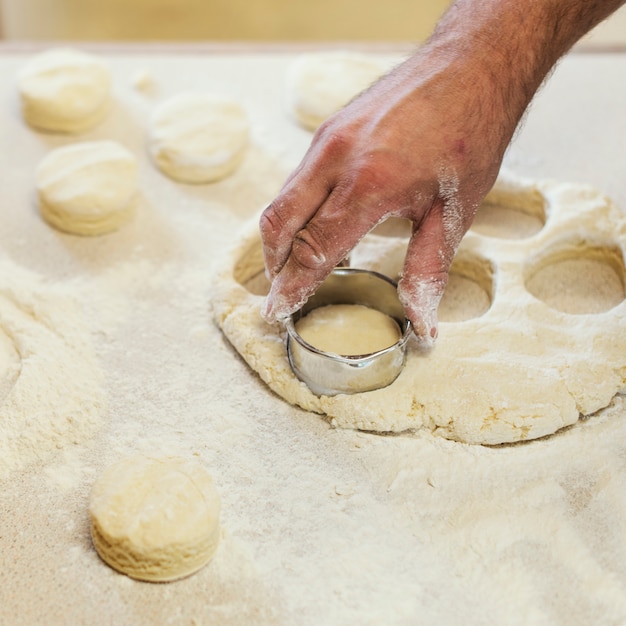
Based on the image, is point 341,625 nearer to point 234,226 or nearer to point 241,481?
point 241,481

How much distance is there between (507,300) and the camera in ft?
5.51

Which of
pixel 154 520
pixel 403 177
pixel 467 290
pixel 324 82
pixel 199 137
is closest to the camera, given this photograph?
pixel 154 520

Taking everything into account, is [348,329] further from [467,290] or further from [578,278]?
[578,278]

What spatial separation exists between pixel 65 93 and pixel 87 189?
49 centimetres

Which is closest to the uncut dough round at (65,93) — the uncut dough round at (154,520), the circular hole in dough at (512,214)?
the circular hole in dough at (512,214)

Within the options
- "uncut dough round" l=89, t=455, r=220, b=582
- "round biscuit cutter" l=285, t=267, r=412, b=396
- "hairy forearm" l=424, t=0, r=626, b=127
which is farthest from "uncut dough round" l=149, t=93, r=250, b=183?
"uncut dough round" l=89, t=455, r=220, b=582

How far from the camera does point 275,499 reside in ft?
4.55

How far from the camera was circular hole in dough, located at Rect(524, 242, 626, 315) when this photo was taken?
69.7 inches

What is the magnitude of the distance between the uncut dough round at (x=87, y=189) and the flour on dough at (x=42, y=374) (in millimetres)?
203

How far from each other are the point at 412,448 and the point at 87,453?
63cm

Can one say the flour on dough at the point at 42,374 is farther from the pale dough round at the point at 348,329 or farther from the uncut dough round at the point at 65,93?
the uncut dough round at the point at 65,93

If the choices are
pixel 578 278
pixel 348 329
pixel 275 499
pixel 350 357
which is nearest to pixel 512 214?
pixel 578 278

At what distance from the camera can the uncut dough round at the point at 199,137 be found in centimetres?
209

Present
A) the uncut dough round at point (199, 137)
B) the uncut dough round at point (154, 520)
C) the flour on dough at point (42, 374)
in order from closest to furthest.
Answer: the uncut dough round at point (154, 520), the flour on dough at point (42, 374), the uncut dough round at point (199, 137)
